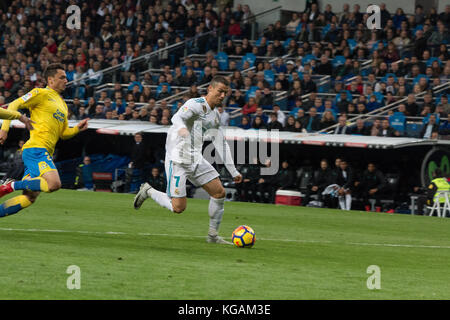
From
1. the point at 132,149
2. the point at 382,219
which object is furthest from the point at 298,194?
the point at 132,149

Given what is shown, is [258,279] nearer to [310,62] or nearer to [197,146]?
[197,146]

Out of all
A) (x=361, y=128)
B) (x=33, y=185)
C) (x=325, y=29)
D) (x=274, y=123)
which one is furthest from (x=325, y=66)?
(x=33, y=185)

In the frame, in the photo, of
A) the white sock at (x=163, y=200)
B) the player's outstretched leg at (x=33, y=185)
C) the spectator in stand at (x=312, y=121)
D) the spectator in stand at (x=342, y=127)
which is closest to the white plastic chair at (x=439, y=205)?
the spectator in stand at (x=342, y=127)

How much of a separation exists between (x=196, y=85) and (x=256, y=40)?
410 centimetres

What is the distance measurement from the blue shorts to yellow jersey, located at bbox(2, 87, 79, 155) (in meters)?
0.08

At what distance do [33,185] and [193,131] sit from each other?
213 cm

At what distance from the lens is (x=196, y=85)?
89.5 feet

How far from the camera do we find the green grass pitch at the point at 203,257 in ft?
23.5

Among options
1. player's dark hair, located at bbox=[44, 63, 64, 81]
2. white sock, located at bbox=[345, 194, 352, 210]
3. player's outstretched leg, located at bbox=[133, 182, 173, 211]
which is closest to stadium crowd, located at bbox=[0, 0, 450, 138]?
white sock, located at bbox=[345, 194, 352, 210]

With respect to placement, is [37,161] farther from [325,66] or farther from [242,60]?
[242,60]

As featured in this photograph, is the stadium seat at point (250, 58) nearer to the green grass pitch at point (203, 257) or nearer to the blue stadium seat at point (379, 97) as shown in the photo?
the blue stadium seat at point (379, 97)

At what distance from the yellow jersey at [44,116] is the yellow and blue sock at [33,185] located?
0.52m

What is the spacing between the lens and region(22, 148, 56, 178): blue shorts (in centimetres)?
1055

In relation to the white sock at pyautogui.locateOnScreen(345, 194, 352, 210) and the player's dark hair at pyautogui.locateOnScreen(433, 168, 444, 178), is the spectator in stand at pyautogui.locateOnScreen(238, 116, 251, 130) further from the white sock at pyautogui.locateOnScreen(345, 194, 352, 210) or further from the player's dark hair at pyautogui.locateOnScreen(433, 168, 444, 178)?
the player's dark hair at pyautogui.locateOnScreen(433, 168, 444, 178)
